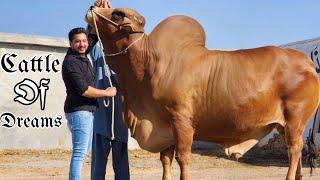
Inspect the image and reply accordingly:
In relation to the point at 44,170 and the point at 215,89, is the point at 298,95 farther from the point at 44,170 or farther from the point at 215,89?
the point at 44,170

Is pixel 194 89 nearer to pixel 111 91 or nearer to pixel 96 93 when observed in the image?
pixel 111 91

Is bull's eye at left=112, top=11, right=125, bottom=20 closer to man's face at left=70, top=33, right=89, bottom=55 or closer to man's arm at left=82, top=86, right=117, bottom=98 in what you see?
man's face at left=70, top=33, right=89, bottom=55

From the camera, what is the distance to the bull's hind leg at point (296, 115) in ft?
17.8

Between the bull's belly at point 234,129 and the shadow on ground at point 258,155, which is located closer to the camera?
the bull's belly at point 234,129

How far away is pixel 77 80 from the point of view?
211 inches

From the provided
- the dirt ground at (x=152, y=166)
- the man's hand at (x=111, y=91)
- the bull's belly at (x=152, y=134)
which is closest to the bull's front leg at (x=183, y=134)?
the bull's belly at (x=152, y=134)

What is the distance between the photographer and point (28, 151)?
13016 millimetres

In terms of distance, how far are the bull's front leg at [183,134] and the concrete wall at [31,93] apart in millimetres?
8428

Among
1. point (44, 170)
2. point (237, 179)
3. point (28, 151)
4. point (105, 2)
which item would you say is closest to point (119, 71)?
point (105, 2)

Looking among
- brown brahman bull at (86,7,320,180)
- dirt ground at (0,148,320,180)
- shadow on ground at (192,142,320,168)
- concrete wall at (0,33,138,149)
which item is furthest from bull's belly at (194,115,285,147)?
concrete wall at (0,33,138,149)

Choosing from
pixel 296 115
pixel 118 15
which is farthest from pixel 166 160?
pixel 118 15

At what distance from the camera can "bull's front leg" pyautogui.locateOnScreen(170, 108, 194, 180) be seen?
5.14 metres

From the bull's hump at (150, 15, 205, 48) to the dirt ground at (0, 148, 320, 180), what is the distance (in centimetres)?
438

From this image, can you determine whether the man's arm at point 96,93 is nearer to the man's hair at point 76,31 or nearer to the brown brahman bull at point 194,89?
the brown brahman bull at point 194,89
